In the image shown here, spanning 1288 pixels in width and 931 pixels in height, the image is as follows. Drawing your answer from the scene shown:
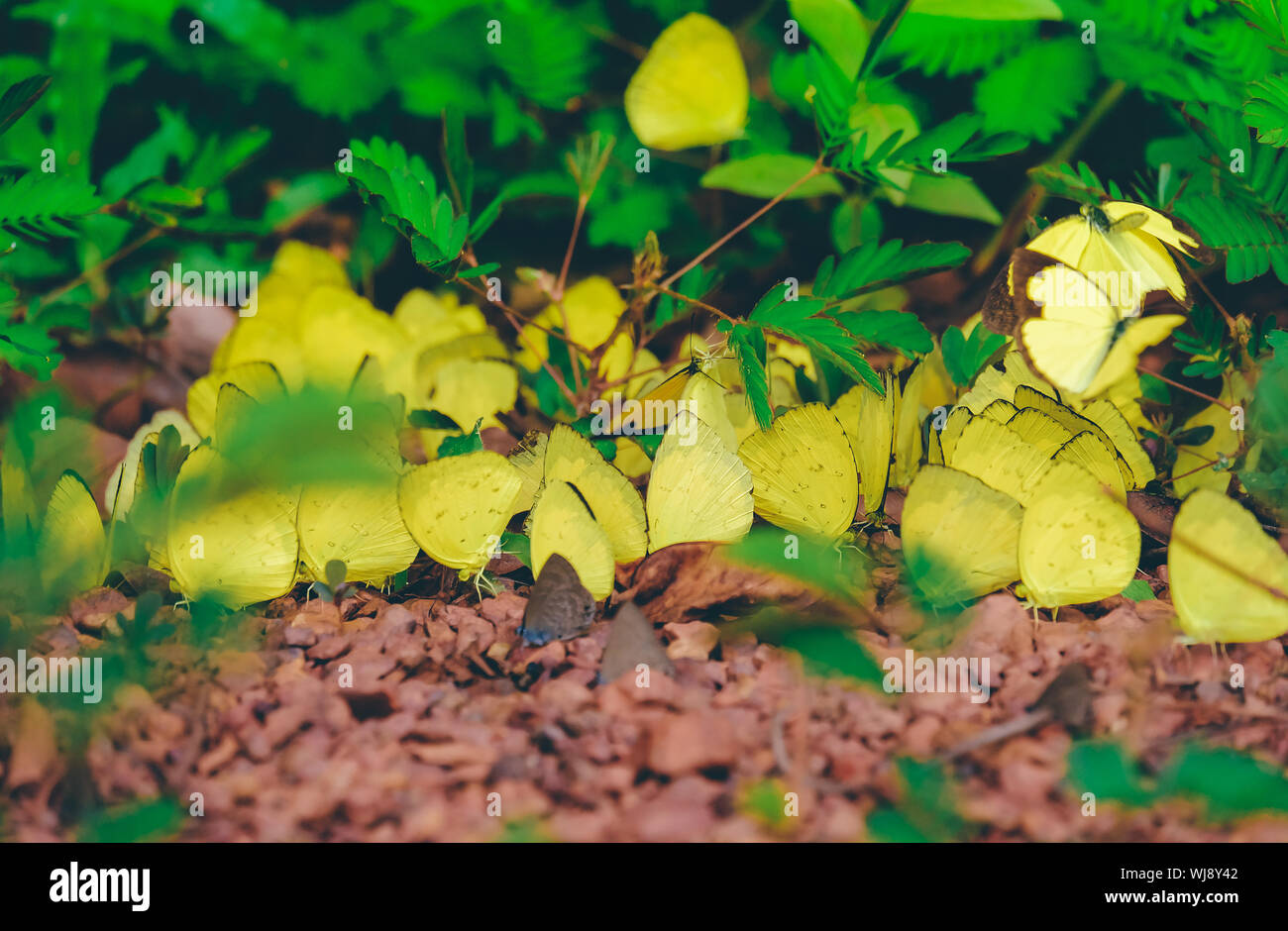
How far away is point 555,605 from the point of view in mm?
747

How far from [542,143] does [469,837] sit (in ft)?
3.31

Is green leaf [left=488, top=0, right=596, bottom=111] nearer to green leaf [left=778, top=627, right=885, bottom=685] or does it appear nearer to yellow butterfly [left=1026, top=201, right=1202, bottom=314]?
yellow butterfly [left=1026, top=201, right=1202, bottom=314]

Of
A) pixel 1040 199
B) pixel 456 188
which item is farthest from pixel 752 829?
pixel 1040 199

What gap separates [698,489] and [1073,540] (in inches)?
11.9

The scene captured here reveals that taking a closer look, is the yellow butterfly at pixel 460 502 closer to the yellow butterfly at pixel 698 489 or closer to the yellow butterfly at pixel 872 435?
the yellow butterfly at pixel 698 489

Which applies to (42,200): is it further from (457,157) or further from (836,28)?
(836,28)

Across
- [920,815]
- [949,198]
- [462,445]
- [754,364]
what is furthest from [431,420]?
[949,198]

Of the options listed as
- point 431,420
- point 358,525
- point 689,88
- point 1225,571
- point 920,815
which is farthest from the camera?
point 689,88

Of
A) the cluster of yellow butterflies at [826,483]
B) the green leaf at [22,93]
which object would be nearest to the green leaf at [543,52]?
the cluster of yellow butterflies at [826,483]

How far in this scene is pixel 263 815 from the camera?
60cm

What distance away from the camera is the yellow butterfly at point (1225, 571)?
704 mm

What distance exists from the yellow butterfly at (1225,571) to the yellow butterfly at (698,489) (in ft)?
1.08

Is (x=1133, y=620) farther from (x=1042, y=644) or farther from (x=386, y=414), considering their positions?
(x=386, y=414)

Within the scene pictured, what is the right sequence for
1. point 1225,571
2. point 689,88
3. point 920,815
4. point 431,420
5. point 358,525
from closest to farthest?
point 920,815 → point 1225,571 → point 358,525 → point 431,420 → point 689,88
